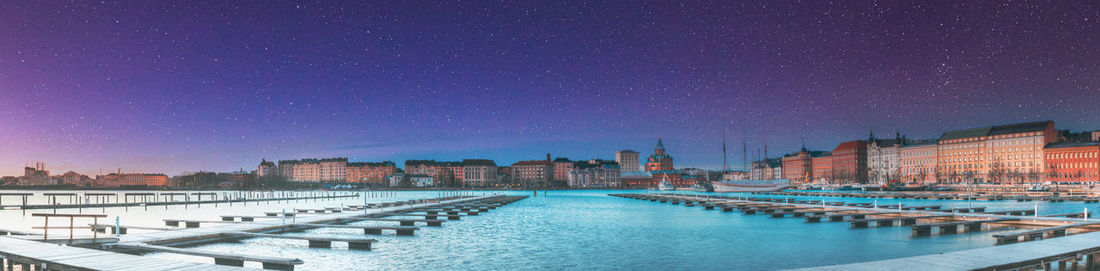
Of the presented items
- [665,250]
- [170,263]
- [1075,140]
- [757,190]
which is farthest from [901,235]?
[1075,140]

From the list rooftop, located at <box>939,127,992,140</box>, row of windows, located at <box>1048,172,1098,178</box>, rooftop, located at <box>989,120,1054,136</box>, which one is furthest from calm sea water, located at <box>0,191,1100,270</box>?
rooftop, located at <box>939,127,992,140</box>

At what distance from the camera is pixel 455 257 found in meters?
25.9

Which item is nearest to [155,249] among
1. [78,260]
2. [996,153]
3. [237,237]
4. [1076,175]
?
[78,260]

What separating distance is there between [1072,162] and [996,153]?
81.4 feet

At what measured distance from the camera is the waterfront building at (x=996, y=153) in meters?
163

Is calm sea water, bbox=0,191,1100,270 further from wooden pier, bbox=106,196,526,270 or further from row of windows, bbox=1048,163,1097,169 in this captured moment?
row of windows, bbox=1048,163,1097,169

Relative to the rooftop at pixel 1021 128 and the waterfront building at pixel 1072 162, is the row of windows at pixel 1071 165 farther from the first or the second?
the rooftop at pixel 1021 128

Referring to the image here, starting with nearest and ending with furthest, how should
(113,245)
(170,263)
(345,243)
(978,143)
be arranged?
(170,263) < (113,245) < (345,243) < (978,143)

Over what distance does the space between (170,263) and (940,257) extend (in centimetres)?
1900

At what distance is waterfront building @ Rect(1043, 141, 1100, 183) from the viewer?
146 m

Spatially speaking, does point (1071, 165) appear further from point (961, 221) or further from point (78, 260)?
point (78, 260)

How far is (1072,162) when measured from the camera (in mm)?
151500

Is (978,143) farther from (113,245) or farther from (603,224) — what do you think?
(113,245)

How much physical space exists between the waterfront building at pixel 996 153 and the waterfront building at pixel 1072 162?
308 cm
